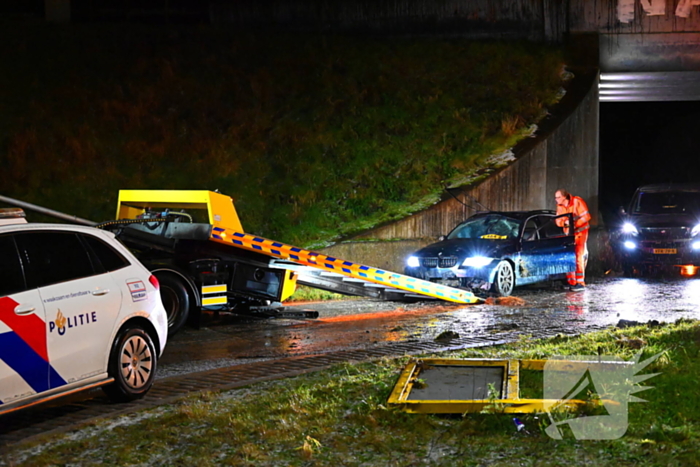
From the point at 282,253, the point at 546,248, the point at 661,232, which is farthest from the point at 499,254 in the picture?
the point at 661,232

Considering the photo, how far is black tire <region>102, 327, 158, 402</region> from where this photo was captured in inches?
253

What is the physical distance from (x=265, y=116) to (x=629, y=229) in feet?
32.4

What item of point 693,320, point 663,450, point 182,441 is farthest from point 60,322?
point 693,320

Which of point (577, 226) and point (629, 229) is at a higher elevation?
point (577, 226)

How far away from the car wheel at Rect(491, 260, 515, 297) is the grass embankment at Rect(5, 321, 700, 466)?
7.26m

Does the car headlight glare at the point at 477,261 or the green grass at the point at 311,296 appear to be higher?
the car headlight glare at the point at 477,261

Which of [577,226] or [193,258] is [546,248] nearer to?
[577,226]

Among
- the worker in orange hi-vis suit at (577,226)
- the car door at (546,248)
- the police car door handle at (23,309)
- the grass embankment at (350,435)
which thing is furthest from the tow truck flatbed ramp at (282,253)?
the police car door handle at (23,309)

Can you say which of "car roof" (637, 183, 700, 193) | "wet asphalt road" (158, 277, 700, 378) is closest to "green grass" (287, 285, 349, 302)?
"wet asphalt road" (158, 277, 700, 378)

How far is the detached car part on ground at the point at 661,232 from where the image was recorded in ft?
56.8

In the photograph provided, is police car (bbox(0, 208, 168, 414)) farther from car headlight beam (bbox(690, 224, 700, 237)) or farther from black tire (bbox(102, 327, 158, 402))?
car headlight beam (bbox(690, 224, 700, 237))

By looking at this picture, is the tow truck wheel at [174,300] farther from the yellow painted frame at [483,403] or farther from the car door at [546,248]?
the car door at [546,248]

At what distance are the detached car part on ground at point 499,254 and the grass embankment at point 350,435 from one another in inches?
288

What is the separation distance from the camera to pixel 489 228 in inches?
598
